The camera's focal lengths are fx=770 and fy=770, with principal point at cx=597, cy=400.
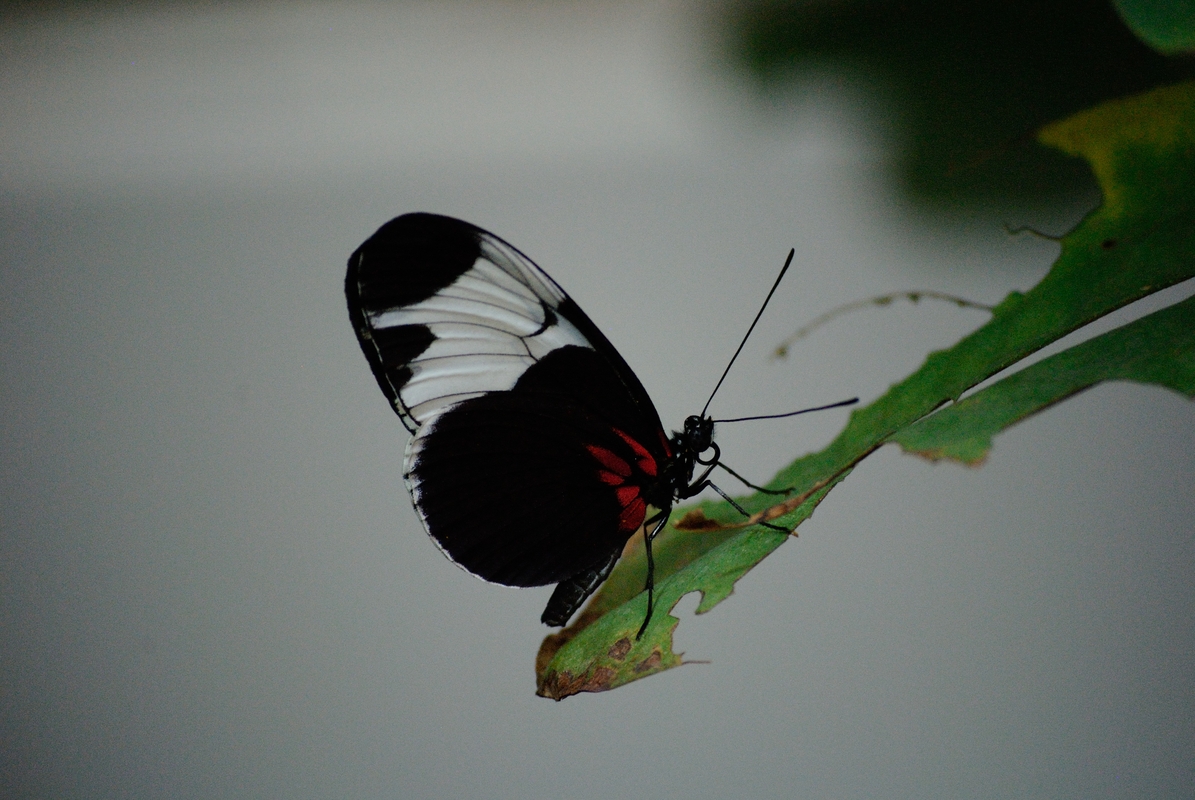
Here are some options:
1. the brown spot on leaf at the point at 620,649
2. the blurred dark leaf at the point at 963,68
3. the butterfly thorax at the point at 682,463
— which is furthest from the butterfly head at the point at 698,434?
the blurred dark leaf at the point at 963,68

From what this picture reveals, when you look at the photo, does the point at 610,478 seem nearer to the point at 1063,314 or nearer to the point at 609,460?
the point at 609,460

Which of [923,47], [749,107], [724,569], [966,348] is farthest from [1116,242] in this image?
[923,47]

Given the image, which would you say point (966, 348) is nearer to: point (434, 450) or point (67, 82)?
point (434, 450)

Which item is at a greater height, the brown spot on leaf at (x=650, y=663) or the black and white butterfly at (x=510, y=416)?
the black and white butterfly at (x=510, y=416)

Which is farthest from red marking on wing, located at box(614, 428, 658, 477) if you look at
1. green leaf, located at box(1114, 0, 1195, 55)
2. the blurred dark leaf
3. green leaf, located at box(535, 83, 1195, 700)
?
the blurred dark leaf

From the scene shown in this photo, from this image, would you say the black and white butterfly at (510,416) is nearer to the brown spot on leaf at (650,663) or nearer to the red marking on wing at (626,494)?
the red marking on wing at (626,494)

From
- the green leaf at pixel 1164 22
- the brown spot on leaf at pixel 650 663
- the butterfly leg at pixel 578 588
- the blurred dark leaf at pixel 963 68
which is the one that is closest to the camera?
the green leaf at pixel 1164 22

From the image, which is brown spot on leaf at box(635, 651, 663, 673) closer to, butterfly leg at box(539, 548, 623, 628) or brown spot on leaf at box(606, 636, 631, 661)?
brown spot on leaf at box(606, 636, 631, 661)
